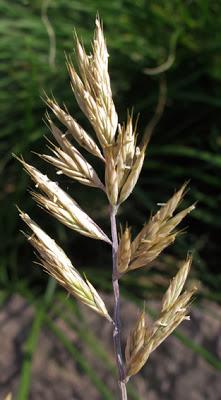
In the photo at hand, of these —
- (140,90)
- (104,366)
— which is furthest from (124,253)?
(140,90)

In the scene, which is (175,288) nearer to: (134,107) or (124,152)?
(124,152)

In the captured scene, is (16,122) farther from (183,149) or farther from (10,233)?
(183,149)

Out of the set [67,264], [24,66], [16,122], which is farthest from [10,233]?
[67,264]

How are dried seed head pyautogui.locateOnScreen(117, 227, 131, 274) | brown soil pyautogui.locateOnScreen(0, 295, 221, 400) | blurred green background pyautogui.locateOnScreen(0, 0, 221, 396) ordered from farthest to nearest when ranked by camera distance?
blurred green background pyautogui.locateOnScreen(0, 0, 221, 396) < brown soil pyautogui.locateOnScreen(0, 295, 221, 400) < dried seed head pyautogui.locateOnScreen(117, 227, 131, 274)

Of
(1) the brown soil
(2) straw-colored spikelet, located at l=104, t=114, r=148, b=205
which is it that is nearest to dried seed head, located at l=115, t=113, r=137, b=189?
(2) straw-colored spikelet, located at l=104, t=114, r=148, b=205

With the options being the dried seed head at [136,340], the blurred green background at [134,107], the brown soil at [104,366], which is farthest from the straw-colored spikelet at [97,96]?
the blurred green background at [134,107]

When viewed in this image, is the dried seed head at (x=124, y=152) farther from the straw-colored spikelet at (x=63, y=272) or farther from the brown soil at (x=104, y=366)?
the brown soil at (x=104, y=366)

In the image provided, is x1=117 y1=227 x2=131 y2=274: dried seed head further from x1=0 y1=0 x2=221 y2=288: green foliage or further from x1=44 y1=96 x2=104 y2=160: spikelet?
x1=0 y1=0 x2=221 y2=288: green foliage
